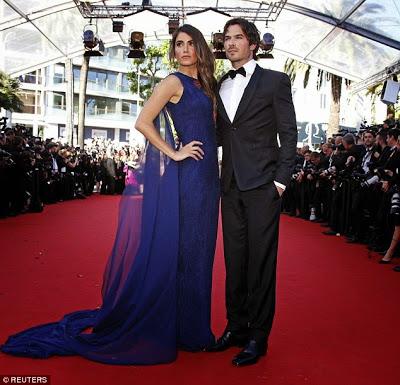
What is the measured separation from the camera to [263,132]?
3.14 metres

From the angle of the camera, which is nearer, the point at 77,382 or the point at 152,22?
the point at 77,382

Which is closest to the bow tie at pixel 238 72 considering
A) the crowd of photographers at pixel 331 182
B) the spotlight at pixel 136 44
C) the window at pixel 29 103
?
the crowd of photographers at pixel 331 182

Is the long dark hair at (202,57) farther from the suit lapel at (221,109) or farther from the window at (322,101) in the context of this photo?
the window at (322,101)

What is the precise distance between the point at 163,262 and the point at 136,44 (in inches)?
563

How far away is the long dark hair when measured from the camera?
315cm

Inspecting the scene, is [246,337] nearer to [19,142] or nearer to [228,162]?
[228,162]

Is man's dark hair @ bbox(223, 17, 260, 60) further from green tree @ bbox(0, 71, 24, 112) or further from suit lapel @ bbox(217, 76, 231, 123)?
green tree @ bbox(0, 71, 24, 112)

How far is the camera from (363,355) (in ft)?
10.7

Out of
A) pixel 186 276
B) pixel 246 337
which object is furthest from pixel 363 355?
pixel 186 276

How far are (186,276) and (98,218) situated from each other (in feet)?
26.2

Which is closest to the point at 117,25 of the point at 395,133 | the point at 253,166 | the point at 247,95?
the point at 395,133

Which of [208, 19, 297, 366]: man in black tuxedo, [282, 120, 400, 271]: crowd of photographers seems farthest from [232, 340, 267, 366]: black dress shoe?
[282, 120, 400, 271]: crowd of photographers

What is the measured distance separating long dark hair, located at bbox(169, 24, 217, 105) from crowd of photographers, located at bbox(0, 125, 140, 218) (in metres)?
1.45

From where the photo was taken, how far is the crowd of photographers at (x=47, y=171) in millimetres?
10430
